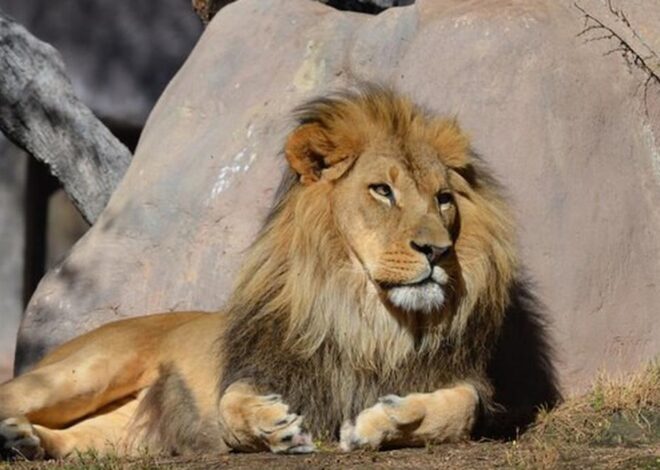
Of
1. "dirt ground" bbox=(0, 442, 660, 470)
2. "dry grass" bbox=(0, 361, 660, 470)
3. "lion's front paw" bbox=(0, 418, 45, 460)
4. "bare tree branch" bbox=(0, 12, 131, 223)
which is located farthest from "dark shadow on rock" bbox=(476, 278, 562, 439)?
"bare tree branch" bbox=(0, 12, 131, 223)

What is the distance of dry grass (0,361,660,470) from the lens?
18.3 feet

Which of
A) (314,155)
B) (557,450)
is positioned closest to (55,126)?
(314,155)

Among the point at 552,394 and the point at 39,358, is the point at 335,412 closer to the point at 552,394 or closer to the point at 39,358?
the point at 552,394

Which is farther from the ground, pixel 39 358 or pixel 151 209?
pixel 151 209

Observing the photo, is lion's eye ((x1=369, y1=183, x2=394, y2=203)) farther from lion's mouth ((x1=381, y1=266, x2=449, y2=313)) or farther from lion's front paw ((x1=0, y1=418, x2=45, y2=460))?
lion's front paw ((x1=0, y1=418, x2=45, y2=460))

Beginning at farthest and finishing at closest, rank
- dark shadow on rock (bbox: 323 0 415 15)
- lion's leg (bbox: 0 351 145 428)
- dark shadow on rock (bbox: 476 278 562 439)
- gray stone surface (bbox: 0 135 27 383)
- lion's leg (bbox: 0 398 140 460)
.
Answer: gray stone surface (bbox: 0 135 27 383) < dark shadow on rock (bbox: 323 0 415 15) < dark shadow on rock (bbox: 476 278 562 439) < lion's leg (bbox: 0 351 145 428) < lion's leg (bbox: 0 398 140 460)

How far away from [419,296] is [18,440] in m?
1.67

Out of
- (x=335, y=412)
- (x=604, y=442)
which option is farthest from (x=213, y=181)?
(x=604, y=442)

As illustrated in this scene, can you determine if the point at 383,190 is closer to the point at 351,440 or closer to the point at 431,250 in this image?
the point at 431,250

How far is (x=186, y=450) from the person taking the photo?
21.8ft

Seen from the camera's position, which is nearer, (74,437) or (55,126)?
(74,437)

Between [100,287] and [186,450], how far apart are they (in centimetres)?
143

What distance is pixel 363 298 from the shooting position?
6.11 m

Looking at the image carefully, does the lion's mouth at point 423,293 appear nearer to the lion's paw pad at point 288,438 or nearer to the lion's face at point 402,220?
the lion's face at point 402,220
